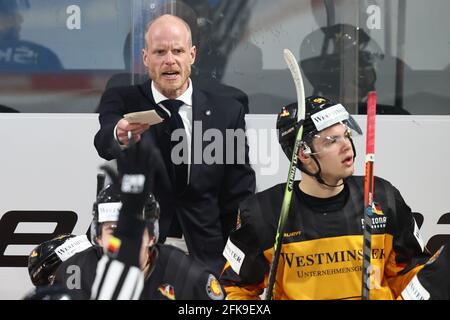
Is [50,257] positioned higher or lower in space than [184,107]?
lower

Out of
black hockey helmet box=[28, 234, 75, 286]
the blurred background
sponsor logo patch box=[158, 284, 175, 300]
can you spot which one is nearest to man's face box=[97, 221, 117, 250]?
sponsor logo patch box=[158, 284, 175, 300]

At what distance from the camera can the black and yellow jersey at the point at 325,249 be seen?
296cm

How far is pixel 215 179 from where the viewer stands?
364cm

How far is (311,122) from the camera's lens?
3100mm

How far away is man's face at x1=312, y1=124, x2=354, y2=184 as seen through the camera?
306 centimetres

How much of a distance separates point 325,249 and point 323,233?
63 millimetres

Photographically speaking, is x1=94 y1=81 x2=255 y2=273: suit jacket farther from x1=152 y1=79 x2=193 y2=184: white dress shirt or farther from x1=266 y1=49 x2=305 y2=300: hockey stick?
x1=266 y1=49 x2=305 y2=300: hockey stick

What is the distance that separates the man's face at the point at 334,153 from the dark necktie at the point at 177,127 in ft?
2.53

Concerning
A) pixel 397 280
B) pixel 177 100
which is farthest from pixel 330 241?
pixel 177 100

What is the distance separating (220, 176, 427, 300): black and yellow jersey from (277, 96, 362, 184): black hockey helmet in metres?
0.17

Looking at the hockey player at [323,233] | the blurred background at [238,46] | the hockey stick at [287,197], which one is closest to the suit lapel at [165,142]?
the blurred background at [238,46]

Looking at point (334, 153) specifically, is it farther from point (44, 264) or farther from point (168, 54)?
point (44, 264)

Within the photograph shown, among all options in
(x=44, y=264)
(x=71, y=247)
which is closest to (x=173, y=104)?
(x=71, y=247)
